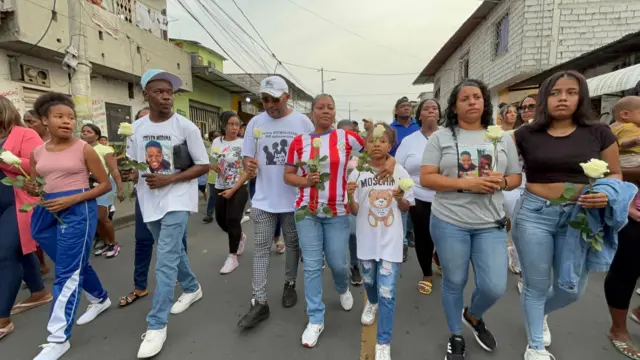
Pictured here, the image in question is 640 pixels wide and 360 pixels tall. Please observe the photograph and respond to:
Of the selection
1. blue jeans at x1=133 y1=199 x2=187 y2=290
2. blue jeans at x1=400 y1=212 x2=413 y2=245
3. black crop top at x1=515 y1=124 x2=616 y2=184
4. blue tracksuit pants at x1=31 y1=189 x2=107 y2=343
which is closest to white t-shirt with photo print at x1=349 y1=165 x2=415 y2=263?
blue jeans at x1=400 y1=212 x2=413 y2=245

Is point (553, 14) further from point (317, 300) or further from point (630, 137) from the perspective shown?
point (317, 300)

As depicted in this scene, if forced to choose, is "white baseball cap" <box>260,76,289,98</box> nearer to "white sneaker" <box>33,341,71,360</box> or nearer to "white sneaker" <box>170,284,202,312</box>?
"white sneaker" <box>170,284,202,312</box>

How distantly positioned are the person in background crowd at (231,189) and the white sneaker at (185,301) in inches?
31.3

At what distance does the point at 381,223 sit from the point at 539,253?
3.49 ft

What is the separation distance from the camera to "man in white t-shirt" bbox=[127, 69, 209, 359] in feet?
9.05

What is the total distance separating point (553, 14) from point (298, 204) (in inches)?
459

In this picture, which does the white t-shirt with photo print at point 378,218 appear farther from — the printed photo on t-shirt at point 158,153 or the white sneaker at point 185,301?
the white sneaker at point 185,301

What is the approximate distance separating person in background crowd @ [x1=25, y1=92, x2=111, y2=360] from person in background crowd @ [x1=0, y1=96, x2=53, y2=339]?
295mm

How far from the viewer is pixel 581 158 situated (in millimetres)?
2217

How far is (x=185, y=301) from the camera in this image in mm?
3443

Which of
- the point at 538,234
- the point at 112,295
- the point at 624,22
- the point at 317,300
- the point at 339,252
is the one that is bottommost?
the point at 112,295

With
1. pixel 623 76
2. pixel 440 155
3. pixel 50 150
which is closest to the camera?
pixel 440 155

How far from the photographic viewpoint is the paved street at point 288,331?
2684 millimetres

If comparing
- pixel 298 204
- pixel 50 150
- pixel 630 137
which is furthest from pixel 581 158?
pixel 50 150
